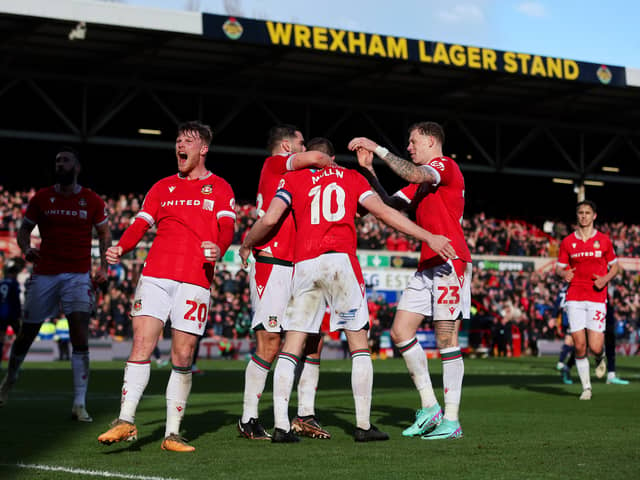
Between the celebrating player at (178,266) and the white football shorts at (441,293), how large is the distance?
1.66m

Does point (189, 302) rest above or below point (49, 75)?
below

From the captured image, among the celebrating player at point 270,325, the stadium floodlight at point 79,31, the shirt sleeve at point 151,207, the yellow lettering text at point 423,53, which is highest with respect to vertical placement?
the yellow lettering text at point 423,53

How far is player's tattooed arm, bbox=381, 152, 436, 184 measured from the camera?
6.96 metres

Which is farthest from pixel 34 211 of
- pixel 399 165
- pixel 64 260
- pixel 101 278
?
pixel 399 165

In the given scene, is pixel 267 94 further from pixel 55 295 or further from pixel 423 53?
pixel 55 295

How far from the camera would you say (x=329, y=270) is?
22.2ft

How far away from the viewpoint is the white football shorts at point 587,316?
11906 millimetres

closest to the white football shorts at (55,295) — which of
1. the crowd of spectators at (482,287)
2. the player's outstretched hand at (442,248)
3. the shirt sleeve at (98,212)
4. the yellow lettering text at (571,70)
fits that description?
the shirt sleeve at (98,212)

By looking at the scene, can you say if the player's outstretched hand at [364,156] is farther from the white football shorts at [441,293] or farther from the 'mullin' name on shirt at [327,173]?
the white football shorts at [441,293]

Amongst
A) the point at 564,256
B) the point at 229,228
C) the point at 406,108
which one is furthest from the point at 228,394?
the point at 406,108

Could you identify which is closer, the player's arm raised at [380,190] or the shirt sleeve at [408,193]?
the player's arm raised at [380,190]

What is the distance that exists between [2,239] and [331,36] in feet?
39.4

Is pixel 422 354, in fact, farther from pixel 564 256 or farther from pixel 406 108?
pixel 406 108

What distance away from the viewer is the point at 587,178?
4291cm
